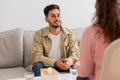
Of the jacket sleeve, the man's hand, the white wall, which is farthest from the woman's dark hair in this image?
the white wall

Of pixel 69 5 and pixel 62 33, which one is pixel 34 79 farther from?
pixel 69 5

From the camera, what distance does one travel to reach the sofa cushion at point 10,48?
3162 millimetres

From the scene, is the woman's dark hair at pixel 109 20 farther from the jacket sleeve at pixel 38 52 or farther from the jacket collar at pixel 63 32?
the jacket collar at pixel 63 32

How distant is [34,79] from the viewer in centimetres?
194

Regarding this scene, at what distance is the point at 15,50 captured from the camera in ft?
10.5

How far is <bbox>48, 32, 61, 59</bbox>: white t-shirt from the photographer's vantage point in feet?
9.83

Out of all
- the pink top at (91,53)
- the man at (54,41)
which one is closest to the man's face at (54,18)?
the man at (54,41)

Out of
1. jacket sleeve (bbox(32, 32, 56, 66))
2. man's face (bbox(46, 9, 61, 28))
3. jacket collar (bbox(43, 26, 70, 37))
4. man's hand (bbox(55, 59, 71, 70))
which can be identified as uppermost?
man's face (bbox(46, 9, 61, 28))

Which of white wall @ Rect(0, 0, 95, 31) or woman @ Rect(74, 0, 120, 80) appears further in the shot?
white wall @ Rect(0, 0, 95, 31)

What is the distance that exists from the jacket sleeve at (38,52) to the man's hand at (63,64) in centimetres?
6

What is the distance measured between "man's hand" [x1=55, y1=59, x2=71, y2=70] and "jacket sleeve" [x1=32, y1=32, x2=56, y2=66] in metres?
0.06

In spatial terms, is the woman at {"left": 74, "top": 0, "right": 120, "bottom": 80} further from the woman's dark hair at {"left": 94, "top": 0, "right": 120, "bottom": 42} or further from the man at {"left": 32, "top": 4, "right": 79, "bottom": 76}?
the man at {"left": 32, "top": 4, "right": 79, "bottom": 76}

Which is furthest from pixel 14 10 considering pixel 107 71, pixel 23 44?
pixel 107 71

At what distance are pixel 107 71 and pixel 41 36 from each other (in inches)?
78.5
